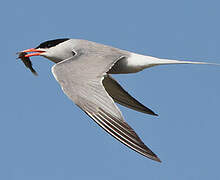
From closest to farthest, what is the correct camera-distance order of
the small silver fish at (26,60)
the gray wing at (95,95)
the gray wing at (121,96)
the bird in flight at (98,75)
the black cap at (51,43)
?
the gray wing at (95,95) < the bird in flight at (98,75) < the gray wing at (121,96) < the black cap at (51,43) < the small silver fish at (26,60)

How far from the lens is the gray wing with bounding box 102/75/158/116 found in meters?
11.0

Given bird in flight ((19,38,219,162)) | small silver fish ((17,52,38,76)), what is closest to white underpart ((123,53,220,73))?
bird in flight ((19,38,219,162))

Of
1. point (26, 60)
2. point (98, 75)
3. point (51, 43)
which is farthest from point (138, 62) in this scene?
point (26, 60)

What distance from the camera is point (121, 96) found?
11219 millimetres

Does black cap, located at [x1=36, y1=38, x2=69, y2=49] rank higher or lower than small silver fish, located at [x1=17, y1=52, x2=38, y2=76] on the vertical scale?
higher

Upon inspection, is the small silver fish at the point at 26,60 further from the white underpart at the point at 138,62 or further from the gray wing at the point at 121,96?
the white underpart at the point at 138,62

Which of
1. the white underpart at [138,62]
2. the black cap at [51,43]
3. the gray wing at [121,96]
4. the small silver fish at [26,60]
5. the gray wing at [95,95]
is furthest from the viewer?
the small silver fish at [26,60]

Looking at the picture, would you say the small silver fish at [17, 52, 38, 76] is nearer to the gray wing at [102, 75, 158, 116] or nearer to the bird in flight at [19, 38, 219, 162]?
the bird in flight at [19, 38, 219, 162]

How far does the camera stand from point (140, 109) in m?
11.0

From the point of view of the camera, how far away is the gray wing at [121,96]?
36.0 ft

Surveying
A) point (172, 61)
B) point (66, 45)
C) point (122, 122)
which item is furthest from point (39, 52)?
point (122, 122)

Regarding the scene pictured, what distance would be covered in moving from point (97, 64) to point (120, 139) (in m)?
2.28

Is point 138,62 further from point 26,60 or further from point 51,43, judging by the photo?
point 26,60

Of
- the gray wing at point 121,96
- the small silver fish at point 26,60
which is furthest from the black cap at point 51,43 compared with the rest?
the gray wing at point 121,96
